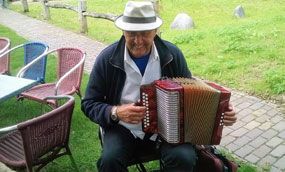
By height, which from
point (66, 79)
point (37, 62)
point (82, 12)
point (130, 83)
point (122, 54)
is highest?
point (122, 54)

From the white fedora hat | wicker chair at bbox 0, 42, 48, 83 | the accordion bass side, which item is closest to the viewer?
the accordion bass side

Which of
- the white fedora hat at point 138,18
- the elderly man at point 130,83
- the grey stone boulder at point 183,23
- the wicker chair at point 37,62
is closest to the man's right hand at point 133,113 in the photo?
the elderly man at point 130,83

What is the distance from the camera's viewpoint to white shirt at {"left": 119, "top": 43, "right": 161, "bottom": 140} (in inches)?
103

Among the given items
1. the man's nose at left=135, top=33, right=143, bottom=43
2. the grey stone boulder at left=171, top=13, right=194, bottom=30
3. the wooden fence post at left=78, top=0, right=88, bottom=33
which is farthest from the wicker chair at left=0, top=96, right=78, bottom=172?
the grey stone boulder at left=171, top=13, right=194, bottom=30

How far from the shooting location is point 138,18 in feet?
8.14

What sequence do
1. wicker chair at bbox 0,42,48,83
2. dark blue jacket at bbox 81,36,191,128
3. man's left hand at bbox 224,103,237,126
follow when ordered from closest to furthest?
man's left hand at bbox 224,103,237,126
dark blue jacket at bbox 81,36,191,128
wicker chair at bbox 0,42,48,83

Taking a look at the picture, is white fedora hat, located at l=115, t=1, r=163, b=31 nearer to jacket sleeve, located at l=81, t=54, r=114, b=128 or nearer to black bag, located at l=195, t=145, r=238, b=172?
jacket sleeve, located at l=81, t=54, r=114, b=128

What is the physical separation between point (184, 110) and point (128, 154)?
0.61 meters

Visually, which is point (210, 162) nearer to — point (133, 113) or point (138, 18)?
point (133, 113)

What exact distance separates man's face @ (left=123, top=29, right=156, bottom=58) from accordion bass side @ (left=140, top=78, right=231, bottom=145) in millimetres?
407

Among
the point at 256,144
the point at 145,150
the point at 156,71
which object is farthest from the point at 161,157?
the point at 256,144

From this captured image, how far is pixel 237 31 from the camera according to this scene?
7984mm

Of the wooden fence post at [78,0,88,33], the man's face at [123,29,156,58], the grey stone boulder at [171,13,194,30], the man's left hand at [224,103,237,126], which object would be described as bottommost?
the grey stone boulder at [171,13,194,30]

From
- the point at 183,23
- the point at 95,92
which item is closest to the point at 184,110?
the point at 95,92
